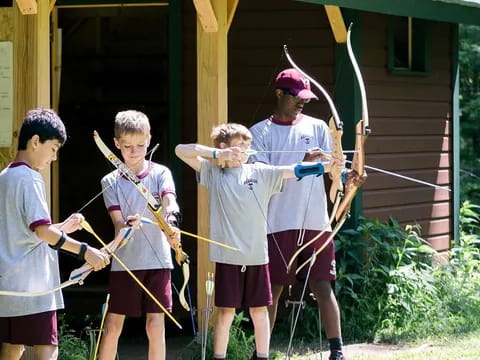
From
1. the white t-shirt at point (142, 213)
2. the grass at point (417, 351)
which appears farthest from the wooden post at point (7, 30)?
the grass at point (417, 351)

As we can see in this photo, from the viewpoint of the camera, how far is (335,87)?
8.59 metres

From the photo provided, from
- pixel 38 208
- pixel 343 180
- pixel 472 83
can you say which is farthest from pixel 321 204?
pixel 472 83

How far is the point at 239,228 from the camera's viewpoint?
6.04m

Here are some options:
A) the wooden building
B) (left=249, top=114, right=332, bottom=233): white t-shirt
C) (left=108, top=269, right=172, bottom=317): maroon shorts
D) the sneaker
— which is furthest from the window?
(left=108, top=269, right=172, bottom=317): maroon shorts

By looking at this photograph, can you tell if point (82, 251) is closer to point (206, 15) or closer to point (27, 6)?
point (27, 6)

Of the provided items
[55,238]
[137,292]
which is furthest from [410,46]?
[55,238]

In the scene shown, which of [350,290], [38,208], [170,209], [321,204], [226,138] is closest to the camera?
[38,208]

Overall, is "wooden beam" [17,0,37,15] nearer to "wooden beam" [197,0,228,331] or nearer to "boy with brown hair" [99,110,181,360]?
"boy with brown hair" [99,110,181,360]

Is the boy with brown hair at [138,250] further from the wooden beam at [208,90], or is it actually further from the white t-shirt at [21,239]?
the wooden beam at [208,90]

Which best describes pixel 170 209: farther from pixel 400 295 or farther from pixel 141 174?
pixel 400 295

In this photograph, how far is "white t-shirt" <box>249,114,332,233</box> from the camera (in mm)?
6691

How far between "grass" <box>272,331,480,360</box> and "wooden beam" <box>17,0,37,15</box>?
9.28 ft

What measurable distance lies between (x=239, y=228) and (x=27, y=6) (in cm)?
182

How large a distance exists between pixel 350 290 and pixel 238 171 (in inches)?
96.7
